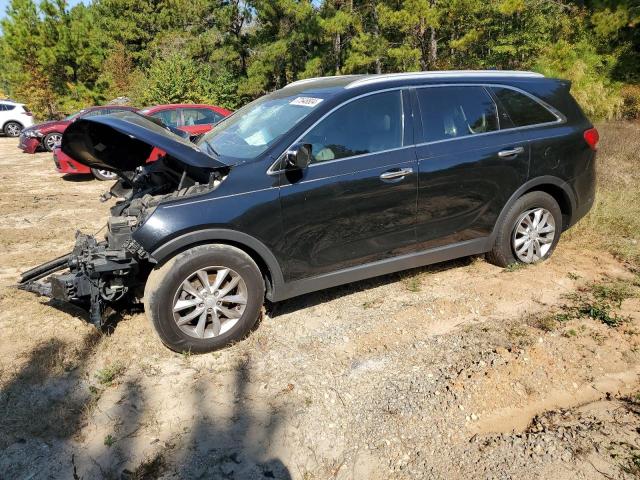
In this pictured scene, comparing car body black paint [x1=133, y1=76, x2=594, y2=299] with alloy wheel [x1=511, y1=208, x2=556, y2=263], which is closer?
car body black paint [x1=133, y1=76, x2=594, y2=299]

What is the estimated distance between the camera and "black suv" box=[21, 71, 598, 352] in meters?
3.49

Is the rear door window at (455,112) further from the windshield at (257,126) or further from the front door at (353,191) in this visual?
the windshield at (257,126)

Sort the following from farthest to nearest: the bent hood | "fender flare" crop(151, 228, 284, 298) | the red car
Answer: the red car → the bent hood → "fender flare" crop(151, 228, 284, 298)

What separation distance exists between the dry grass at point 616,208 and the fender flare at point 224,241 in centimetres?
371

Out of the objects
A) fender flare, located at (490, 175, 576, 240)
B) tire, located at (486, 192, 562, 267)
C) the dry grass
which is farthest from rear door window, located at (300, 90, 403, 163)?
Result: the dry grass

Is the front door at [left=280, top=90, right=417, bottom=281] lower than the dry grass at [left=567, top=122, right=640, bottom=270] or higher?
higher

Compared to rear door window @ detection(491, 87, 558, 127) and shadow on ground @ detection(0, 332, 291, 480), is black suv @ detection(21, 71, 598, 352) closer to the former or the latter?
rear door window @ detection(491, 87, 558, 127)

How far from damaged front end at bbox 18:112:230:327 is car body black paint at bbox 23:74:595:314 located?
0.21ft

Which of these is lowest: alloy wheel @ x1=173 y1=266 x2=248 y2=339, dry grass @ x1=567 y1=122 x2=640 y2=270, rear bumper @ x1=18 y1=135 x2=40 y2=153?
dry grass @ x1=567 y1=122 x2=640 y2=270

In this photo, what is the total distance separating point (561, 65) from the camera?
620 inches

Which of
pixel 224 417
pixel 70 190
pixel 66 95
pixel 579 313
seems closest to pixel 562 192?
pixel 579 313

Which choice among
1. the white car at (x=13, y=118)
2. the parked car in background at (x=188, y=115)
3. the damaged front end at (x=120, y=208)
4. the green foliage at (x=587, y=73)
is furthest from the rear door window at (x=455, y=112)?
the white car at (x=13, y=118)

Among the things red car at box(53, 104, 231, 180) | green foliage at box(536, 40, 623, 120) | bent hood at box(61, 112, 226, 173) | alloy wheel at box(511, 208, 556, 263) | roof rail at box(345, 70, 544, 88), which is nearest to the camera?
bent hood at box(61, 112, 226, 173)

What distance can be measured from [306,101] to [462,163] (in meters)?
1.43
